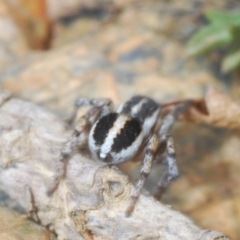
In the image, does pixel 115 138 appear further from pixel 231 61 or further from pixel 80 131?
pixel 231 61

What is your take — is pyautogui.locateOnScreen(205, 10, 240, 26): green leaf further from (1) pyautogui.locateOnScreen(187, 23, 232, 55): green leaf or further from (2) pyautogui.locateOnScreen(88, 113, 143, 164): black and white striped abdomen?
(2) pyautogui.locateOnScreen(88, 113, 143, 164): black and white striped abdomen

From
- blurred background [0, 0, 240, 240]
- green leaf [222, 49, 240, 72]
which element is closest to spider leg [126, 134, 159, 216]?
blurred background [0, 0, 240, 240]

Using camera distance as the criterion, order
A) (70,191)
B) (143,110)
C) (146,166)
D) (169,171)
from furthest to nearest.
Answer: (143,110), (169,171), (146,166), (70,191)

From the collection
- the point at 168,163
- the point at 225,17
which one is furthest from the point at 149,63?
the point at 168,163

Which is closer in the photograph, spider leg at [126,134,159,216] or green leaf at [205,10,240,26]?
spider leg at [126,134,159,216]

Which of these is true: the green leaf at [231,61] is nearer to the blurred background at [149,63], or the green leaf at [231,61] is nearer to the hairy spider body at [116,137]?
the blurred background at [149,63]

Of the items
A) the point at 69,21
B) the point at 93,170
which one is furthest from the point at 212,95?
the point at 69,21

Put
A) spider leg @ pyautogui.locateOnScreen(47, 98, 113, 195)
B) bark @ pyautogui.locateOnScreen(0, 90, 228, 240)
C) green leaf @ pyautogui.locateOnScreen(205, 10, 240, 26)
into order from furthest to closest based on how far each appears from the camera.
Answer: green leaf @ pyautogui.locateOnScreen(205, 10, 240, 26) < spider leg @ pyautogui.locateOnScreen(47, 98, 113, 195) < bark @ pyautogui.locateOnScreen(0, 90, 228, 240)

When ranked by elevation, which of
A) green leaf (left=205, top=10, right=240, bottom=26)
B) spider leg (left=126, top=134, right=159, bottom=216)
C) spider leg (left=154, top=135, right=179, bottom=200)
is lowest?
spider leg (left=154, top=135, right=179, bottom=200)
